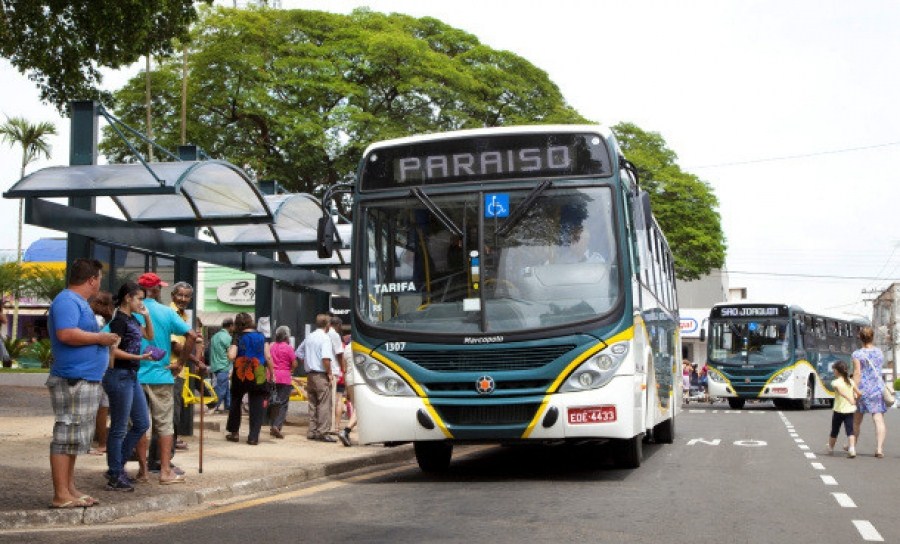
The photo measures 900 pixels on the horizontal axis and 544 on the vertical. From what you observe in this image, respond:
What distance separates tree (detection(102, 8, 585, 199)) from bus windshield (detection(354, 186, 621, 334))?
973 inches

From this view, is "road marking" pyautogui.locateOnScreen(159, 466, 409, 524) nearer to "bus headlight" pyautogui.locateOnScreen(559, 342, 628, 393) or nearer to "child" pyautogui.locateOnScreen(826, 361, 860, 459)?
"bus headlight" pyautogui.locateOnScreen(559, 342, 628, 393)

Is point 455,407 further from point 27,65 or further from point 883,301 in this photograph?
point 883,301

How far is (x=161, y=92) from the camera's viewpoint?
126 feet

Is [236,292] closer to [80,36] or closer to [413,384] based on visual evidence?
[80,36]

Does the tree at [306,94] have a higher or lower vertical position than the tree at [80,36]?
higher

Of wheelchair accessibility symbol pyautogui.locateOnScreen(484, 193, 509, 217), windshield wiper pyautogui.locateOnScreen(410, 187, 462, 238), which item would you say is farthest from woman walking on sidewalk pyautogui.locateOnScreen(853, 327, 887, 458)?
windshield wiper pyautogui.locateOnScreen(410, 187, 462, 238)

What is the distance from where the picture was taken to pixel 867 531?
859cm

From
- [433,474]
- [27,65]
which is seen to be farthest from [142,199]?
[433,474]

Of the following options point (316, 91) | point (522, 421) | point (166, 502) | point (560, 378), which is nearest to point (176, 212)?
point (522, 421)

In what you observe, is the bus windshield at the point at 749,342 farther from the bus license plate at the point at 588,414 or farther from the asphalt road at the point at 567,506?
the bus license plate at the point at 588,414

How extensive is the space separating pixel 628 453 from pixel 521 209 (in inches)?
120

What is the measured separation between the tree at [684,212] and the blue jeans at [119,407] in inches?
1579

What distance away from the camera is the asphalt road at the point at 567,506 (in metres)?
8.02

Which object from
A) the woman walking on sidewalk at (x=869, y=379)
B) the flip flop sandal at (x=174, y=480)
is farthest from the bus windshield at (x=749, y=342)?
the flip flop sandal at (x=174, y=480)
